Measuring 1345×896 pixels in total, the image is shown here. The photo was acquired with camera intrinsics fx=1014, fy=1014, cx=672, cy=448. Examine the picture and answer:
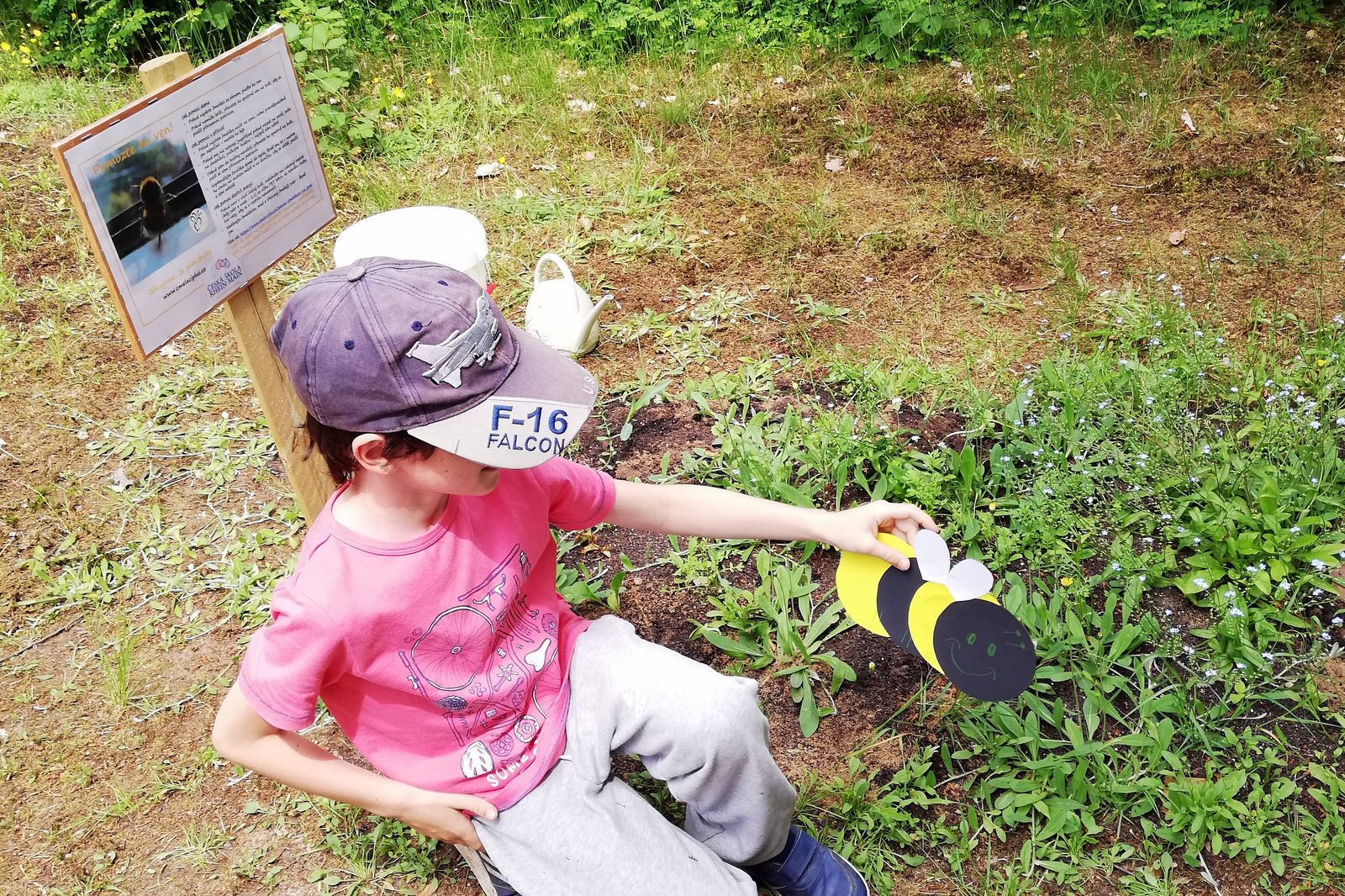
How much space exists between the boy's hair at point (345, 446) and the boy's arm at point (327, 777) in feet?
1.09

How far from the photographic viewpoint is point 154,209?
63.7 inches

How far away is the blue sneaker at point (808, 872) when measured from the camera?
69.7 inches

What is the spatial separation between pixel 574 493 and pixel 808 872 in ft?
2.57

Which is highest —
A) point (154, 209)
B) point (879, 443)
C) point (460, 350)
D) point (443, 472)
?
point (154, 209)

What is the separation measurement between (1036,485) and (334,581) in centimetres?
168

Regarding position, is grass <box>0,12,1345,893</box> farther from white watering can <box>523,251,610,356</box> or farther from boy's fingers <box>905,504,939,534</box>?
boy's fingers <box>905,504,939,534</box>

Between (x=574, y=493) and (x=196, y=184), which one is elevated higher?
(x=196, y=184)

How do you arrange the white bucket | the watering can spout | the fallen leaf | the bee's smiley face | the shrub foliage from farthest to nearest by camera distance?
the shrub foliage < the fallen leaf < the watering can spout < the white bucket < the bee's smiley face

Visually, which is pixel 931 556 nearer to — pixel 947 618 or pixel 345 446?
pixel 947 618

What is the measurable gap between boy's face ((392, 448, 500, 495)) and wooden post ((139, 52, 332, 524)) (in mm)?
586

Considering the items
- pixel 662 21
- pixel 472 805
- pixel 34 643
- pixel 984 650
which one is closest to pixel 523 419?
pixel 472 805

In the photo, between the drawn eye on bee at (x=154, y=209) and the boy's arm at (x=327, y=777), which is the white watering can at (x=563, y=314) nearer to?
the drawn eye on bee at (x=154, y=209)

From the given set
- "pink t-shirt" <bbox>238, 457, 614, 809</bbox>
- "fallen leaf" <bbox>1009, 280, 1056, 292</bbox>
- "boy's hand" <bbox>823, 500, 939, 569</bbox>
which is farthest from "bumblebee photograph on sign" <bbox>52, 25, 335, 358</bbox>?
"fallen leaf" <bbox>1009, 280, 1056, 292</bbox>

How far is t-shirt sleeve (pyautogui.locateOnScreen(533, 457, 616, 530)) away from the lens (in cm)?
167
